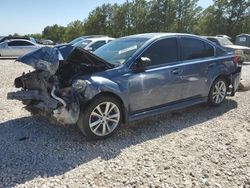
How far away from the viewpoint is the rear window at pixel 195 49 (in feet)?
18.2

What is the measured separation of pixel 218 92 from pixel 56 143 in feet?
11.9

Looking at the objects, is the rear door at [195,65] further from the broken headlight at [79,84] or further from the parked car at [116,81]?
the broken headlight at [79,84]

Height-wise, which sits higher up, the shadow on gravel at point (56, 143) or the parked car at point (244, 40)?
the parked car at point (244, 40)

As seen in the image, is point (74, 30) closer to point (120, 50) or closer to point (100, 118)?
point (120, 50)

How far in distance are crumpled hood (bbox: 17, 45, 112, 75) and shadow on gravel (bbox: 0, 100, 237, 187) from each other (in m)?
1.09

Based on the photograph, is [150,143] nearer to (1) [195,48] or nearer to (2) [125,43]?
(2) [125,43]

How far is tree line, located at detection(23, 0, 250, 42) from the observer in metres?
38.5

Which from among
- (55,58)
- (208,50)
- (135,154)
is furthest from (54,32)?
(135,154)

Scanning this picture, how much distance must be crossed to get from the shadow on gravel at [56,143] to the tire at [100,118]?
0.14 meters

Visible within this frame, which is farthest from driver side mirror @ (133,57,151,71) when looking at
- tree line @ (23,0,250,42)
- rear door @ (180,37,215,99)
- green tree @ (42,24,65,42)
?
green tree @ (42,24,65,42)

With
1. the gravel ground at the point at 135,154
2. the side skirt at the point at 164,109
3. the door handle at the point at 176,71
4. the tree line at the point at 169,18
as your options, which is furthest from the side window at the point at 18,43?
the tree line at the point at 169,18

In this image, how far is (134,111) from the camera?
15.5 ft

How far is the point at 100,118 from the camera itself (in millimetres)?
4387

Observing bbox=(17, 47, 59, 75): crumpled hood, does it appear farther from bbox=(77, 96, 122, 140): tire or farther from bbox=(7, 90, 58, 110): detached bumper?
bbox=(77, 96, 122, 140): tire
